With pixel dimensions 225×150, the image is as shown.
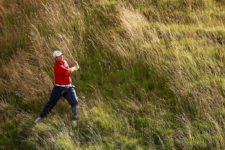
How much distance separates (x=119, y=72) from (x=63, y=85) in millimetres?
1821

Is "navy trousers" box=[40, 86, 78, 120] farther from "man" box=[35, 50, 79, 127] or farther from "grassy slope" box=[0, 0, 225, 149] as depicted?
"grassy slope" box=[0, 0, 225, 149]

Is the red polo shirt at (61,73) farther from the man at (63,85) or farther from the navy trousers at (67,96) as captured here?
the navy trousers at (67,96)

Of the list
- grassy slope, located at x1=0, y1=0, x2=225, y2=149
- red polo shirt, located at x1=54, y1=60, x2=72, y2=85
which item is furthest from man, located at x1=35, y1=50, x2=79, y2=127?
grassy slope, located at x1=0, y1=0, x2=225, y2=149

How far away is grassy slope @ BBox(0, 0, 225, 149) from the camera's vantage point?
33.2 feet

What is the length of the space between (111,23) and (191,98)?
360cm

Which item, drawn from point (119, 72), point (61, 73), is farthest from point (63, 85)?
point (119, 72)

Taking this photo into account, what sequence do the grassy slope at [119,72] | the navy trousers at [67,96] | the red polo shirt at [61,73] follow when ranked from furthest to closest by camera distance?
1. the navy trousers at [67,96]
2. the red polo shirt at [61,73]
3. the grassy slope at [119,72]

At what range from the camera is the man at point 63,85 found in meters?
10.3

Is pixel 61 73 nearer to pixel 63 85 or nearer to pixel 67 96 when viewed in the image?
pixel 63 85

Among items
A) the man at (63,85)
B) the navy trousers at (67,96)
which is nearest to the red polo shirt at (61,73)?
the man at (63,85)

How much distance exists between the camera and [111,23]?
13.3 meters

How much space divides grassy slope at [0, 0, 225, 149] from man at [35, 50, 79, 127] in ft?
1.13

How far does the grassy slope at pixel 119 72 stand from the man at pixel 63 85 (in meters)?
0.34

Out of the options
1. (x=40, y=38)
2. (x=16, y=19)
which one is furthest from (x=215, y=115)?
(x=16, y=19)
